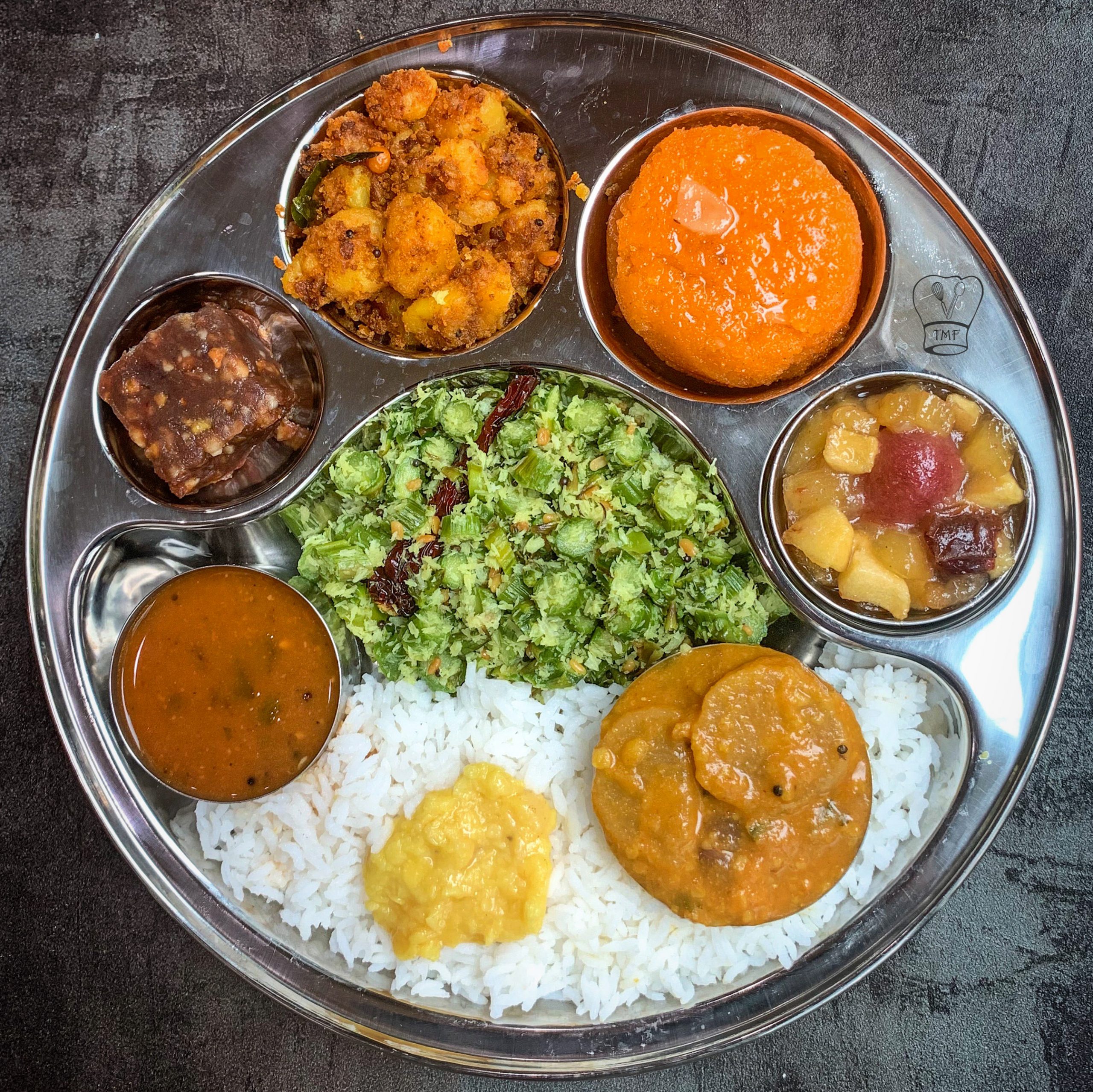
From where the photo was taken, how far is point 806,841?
2082 mm

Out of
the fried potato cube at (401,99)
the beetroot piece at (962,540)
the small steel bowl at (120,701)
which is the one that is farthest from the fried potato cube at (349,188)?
the beetroot piece at (962,540)

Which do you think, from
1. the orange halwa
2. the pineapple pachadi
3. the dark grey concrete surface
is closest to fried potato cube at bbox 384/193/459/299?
the pineapple pachadi

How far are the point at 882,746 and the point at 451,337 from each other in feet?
5.64

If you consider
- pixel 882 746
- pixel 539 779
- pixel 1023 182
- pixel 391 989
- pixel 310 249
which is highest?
pixel 1023 182

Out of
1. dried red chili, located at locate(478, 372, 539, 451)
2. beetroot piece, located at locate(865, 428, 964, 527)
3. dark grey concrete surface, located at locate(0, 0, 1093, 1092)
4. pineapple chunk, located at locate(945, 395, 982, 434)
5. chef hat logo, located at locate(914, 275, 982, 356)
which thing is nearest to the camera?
beetroot piece, located at locate(865, 428, 964, 527)

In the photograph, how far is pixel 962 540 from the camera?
2.01 metres

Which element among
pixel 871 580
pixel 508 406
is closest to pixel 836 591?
pixel 871 580

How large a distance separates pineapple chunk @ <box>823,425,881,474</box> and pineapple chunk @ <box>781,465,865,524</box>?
0.03m

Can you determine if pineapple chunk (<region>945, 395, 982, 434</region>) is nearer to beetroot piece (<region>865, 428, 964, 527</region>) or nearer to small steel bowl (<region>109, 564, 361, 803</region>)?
beetroot piece (<region>865, 428, 964, 527</region>)

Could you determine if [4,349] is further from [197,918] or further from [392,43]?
[197,918]

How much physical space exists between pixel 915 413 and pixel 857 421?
150 millimetres

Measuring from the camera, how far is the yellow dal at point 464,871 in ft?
7.13

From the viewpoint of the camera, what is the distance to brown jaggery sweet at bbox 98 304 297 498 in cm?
211

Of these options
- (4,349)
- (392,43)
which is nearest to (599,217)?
(392,43)
